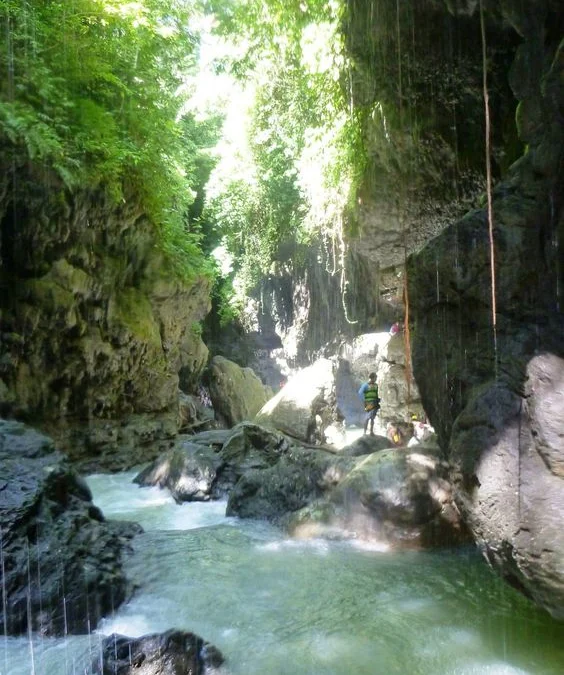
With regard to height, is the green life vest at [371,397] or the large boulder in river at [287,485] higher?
the green life vest at [371,397]

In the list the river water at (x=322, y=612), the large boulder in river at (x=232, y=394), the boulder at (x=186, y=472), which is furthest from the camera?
the large boulder in river at (x=232, y=394)

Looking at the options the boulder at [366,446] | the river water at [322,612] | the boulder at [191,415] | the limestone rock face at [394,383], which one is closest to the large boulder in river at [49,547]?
the river water at [322,612]

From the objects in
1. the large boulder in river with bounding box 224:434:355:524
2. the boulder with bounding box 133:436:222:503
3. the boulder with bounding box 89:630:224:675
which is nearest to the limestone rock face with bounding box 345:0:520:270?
the large boulder in river with bounding box 224:434:355:524

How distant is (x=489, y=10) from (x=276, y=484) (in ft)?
21.2

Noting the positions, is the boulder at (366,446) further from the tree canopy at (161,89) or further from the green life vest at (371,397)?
the tree canopy at (161,89)

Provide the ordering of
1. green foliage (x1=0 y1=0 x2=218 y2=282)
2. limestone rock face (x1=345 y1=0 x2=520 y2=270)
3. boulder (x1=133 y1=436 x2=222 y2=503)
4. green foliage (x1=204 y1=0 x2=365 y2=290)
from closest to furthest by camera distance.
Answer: limestone rock face (x1=345 y1=0 x2=520 y2=270)
boulder (x1=133 y1=436 x2=222 y2=503)
green foliage (x1=0 y1=0 x2=218 y2=282)
green foliage (x1=204 y1=0 x2=365 y2=290)

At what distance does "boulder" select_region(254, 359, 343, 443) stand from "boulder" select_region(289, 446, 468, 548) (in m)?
6.30

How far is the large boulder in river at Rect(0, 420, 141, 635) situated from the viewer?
14.9 ft

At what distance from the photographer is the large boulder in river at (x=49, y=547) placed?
454 cm

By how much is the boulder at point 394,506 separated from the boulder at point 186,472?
237 cm

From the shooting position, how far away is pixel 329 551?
21.2 ft

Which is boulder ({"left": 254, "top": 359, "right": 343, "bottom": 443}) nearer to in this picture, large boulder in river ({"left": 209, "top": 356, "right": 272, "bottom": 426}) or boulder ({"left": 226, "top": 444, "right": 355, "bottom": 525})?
large boulder in river ({"left": 209, "top": 356, "right": 272, "bottom": 426})

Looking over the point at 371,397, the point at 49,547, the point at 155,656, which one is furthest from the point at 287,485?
the point at 155,656

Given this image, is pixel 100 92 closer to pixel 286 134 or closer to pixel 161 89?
pixel 161 89
